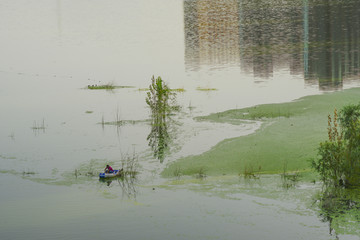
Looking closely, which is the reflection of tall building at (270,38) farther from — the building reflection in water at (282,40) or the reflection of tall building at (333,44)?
the reflection of tall building at (333,44)

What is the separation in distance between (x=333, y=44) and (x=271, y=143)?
21013 millimetres

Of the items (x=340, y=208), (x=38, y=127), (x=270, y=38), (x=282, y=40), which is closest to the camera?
(x=340, y=208)

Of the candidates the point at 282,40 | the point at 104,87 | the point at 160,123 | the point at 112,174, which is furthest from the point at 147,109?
the point at 282,40

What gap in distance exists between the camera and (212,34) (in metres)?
44.9

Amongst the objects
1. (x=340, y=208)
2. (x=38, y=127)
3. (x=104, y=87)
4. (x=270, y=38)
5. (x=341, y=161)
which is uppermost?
(x=270, y=38)

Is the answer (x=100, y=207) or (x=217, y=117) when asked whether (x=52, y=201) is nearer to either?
(x=100, y=207)

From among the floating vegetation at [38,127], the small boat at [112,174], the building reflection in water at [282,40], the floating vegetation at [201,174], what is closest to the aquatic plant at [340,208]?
the floating vegetation at [201,174]

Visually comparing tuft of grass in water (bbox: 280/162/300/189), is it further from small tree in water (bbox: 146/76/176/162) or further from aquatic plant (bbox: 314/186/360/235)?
small tree in water (bbox: 146/76/176/162)

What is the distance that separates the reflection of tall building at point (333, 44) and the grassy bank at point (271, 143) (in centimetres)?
472

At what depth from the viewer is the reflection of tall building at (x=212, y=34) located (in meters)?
34.6

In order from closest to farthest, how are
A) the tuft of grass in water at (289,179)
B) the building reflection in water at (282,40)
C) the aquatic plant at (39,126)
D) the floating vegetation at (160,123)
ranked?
the tuft of grass in water at (289,179) → the floating vegetation at (160,123) → the aquatic plant at (39,126) → the building reflection in water at (282,40)

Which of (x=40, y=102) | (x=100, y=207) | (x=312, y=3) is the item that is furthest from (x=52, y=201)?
(x=312, y=3)

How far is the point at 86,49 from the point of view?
4106 cm

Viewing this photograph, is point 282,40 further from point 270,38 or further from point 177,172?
point 177,172
